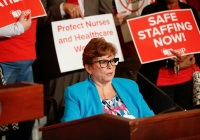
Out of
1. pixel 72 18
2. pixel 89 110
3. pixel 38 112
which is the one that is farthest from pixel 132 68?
pixel 38 112

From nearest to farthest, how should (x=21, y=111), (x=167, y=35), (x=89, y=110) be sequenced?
(x=21, y=111) → (x=89, y=110) → (x=167, y=35)

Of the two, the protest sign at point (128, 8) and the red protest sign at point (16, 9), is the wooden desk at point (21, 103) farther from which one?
the protest sign at point (128, 8)

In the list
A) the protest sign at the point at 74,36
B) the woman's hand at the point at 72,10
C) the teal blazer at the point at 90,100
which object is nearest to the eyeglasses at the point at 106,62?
the teal blazer at the point at 90,100

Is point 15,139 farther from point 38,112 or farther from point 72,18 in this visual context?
point 38,112

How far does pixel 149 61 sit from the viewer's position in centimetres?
372

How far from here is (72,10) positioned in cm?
369

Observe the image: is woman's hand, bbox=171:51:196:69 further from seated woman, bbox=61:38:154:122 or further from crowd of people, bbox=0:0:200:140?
seated woman, bbox=61:38:154:122

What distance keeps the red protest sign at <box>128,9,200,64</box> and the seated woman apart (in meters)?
0.92

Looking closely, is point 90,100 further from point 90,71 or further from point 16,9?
point 16,9

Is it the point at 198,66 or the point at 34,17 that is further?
the point at 198,66

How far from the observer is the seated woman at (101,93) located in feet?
8.95

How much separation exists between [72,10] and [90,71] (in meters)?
0.96

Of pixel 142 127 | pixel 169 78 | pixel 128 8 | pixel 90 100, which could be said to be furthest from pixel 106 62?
pixel 128 8

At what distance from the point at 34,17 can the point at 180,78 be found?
1.32 meters
